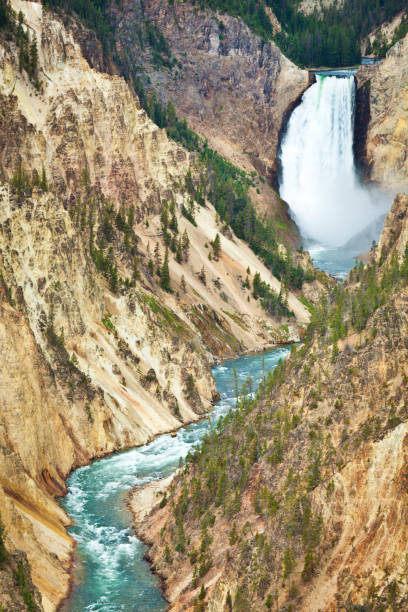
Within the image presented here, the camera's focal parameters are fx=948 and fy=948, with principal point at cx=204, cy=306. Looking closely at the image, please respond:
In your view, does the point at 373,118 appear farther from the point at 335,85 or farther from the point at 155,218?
the point at 155,218

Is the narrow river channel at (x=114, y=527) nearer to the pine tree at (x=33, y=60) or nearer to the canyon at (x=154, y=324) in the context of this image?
the canyon at (x=154, y=324)

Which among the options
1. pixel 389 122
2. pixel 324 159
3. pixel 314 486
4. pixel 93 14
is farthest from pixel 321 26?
pixel 314 486

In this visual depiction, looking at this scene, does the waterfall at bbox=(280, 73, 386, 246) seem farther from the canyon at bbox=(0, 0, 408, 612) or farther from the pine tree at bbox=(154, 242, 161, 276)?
the pine tree at bbox=(154, 242, 161, 276)

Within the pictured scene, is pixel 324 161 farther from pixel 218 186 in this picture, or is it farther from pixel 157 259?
pixel 157 259

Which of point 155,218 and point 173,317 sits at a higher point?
point 155,218

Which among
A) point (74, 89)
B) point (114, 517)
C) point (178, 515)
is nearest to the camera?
point (178, 515)

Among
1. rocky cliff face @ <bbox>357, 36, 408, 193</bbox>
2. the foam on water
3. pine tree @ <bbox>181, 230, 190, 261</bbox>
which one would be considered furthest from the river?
pine tree @ <bbox>181, 230, 190, 261</bbox>

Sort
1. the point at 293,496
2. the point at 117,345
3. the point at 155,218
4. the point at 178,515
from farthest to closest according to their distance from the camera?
the point at 155,218 < the point at 117,345 < the point at 178,515 < the point at 293,496

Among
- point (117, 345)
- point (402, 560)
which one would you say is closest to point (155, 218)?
point (117, 345)
